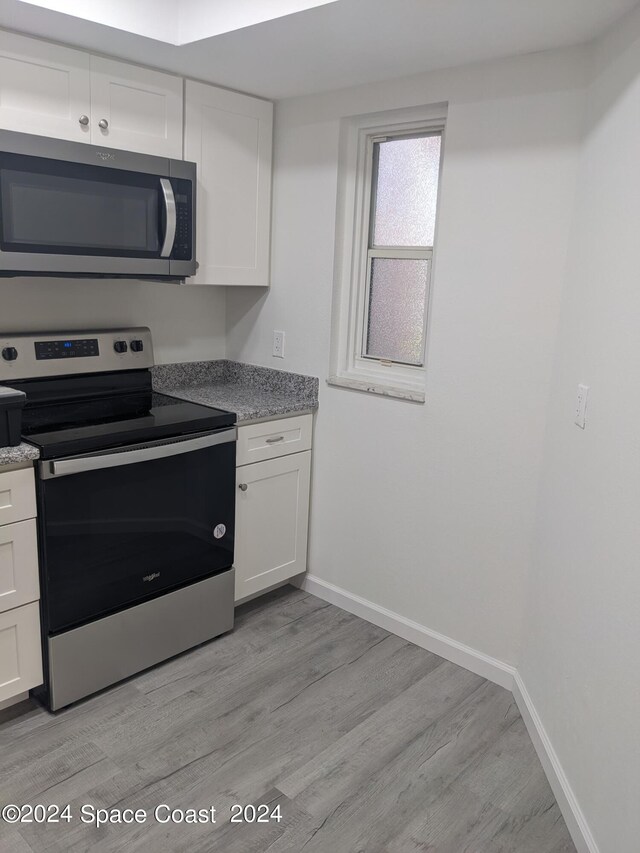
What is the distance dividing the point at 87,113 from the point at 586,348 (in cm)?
175

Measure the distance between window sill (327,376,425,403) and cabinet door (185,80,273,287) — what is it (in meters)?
0.57

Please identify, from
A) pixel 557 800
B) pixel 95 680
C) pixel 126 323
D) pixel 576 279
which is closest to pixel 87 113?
pixel 126 323

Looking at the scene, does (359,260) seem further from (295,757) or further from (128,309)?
(295,757)

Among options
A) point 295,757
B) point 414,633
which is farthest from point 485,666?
point 295,757

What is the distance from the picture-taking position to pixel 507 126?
2227 mm

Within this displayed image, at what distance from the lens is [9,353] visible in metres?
2.44

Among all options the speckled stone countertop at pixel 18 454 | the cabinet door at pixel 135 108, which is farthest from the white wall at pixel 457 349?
the speckled stone countertop at pixel 18 454

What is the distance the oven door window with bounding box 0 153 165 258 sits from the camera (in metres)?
2.12

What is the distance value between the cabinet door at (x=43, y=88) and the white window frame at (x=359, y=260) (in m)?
0.99

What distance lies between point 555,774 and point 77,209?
89.4 inches

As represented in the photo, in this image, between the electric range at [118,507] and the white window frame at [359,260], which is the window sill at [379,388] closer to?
the white window frame at [359,260]

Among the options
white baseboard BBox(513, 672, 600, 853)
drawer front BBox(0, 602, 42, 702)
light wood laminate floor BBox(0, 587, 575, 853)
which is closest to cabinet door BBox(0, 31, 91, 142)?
drawer front BBox(0, 602, 42, 702)

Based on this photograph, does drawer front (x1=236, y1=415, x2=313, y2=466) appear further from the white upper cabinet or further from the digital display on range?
the white upper cabinet

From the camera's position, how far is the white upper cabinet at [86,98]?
2111 mm
